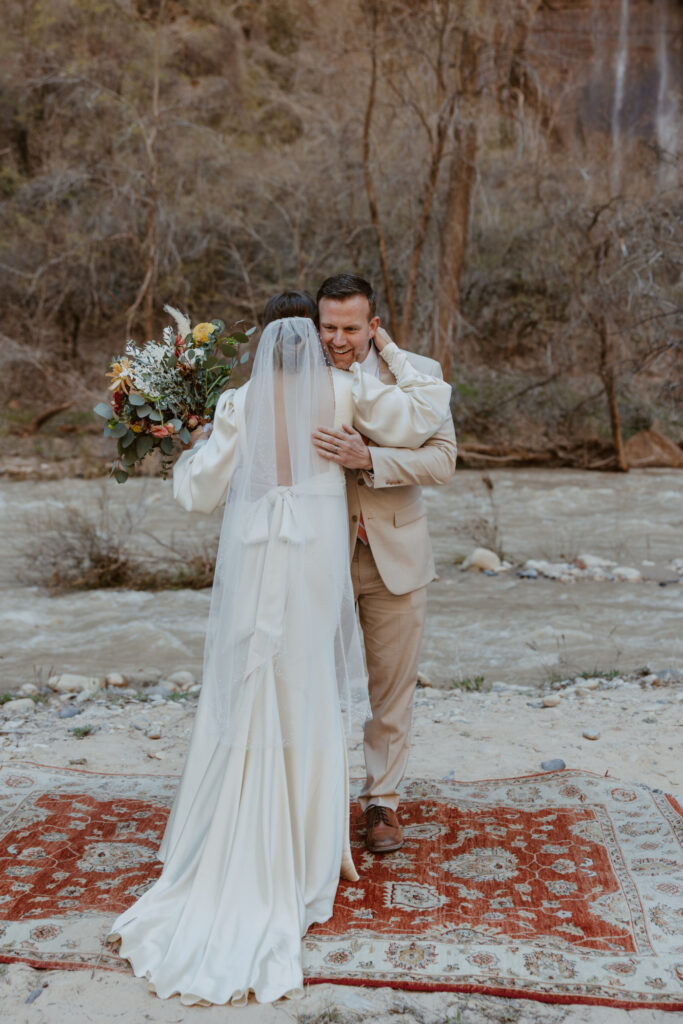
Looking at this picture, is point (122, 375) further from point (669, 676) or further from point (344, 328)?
point (669, 676)

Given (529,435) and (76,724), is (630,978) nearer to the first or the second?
(76,724)

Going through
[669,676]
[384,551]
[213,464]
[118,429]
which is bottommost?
[669,676]

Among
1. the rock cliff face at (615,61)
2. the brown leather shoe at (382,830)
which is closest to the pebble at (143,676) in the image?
the brown leather shoe at (382,830)

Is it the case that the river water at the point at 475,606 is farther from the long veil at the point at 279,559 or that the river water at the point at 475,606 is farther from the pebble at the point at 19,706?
the long veil at the point at 279,559

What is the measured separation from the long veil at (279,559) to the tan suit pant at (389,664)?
1.74ft

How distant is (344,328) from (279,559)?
0.90 m

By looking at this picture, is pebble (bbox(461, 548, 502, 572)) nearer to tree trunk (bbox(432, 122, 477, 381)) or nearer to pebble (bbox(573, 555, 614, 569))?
pebble (bbox(573, 555, 614, 569))

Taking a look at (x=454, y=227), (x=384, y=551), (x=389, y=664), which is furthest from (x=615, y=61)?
(x=389, y=664)

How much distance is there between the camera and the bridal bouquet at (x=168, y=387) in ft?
12.2

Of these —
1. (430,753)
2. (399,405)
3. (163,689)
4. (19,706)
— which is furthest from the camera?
(163,689)

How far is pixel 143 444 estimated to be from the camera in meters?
3.80

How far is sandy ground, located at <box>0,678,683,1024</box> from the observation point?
9.19 feet

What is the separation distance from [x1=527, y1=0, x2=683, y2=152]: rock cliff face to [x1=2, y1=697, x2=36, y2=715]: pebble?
21.6m

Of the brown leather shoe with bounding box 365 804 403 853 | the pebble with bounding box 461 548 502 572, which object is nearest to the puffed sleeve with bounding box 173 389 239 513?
the brown leather shoe with bounding box 365 804 403 853
